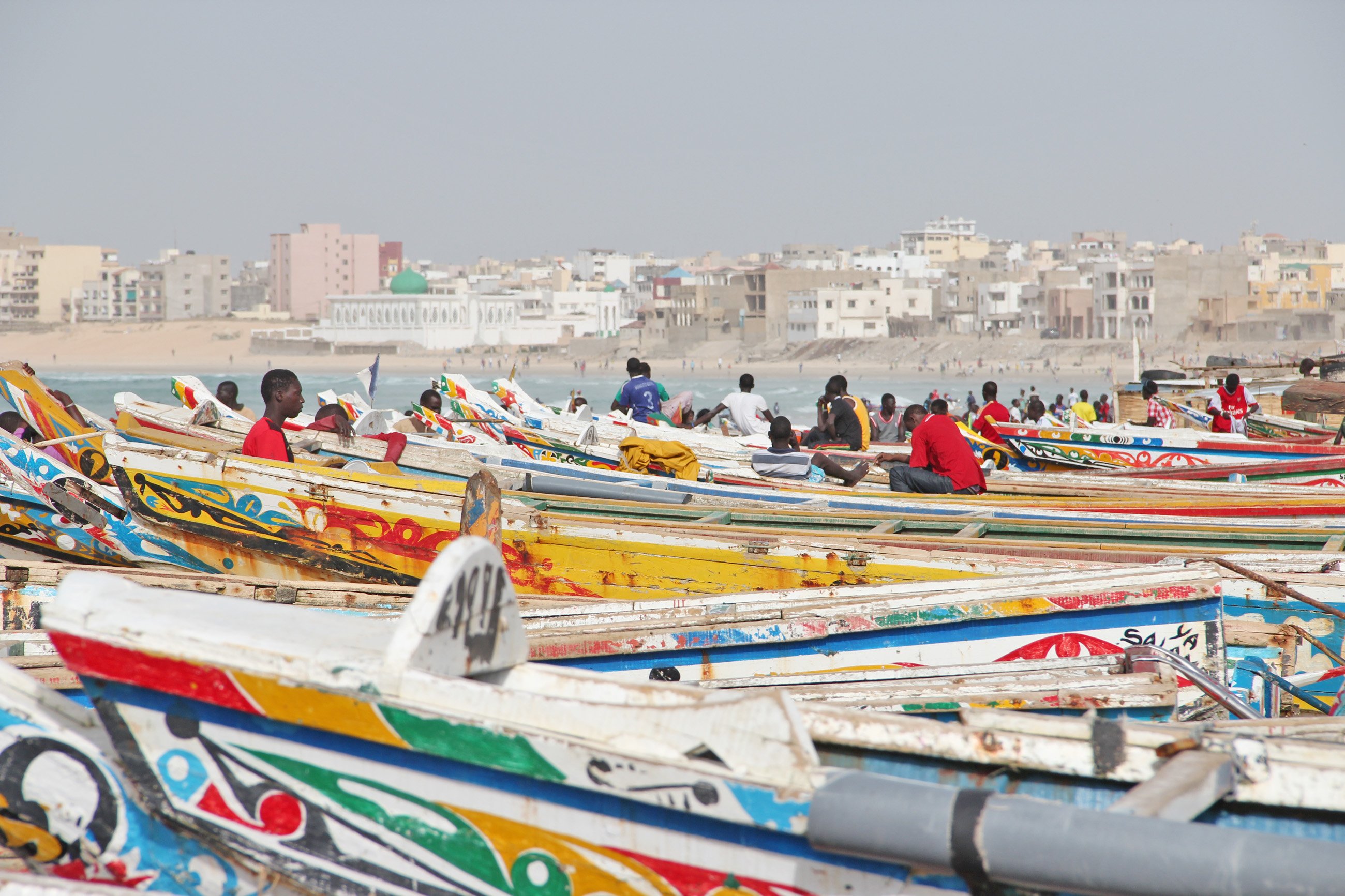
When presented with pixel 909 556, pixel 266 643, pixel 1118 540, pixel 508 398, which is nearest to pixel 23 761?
pixel 266 643

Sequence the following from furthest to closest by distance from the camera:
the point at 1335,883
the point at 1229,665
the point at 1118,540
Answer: the point at 1118,540 → the point at 1229,665 → the point at 1335,883

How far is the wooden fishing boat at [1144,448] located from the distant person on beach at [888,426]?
187 cm

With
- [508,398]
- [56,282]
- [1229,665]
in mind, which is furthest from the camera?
[56,282]

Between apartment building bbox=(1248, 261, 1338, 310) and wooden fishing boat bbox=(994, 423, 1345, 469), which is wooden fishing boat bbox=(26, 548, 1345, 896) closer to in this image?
wooden fishing boat bbox=(994, 423, 1345, 469)

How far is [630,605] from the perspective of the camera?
521 centimetres

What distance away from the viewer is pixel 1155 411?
16844 mm

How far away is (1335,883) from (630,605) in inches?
137

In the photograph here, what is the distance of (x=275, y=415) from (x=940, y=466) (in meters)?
4.72

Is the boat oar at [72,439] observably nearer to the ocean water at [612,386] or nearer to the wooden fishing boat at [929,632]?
the wooden fishing boat at [929,632]

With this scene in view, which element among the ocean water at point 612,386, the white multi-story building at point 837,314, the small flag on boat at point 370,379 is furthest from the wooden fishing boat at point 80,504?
the white multi-story building at point 837,314

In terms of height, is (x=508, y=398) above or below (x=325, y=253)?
below

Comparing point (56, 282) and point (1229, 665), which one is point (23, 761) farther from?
point (56, 282)

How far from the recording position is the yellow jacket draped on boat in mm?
9492

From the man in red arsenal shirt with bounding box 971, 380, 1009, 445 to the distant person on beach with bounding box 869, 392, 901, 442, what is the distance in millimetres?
1523
